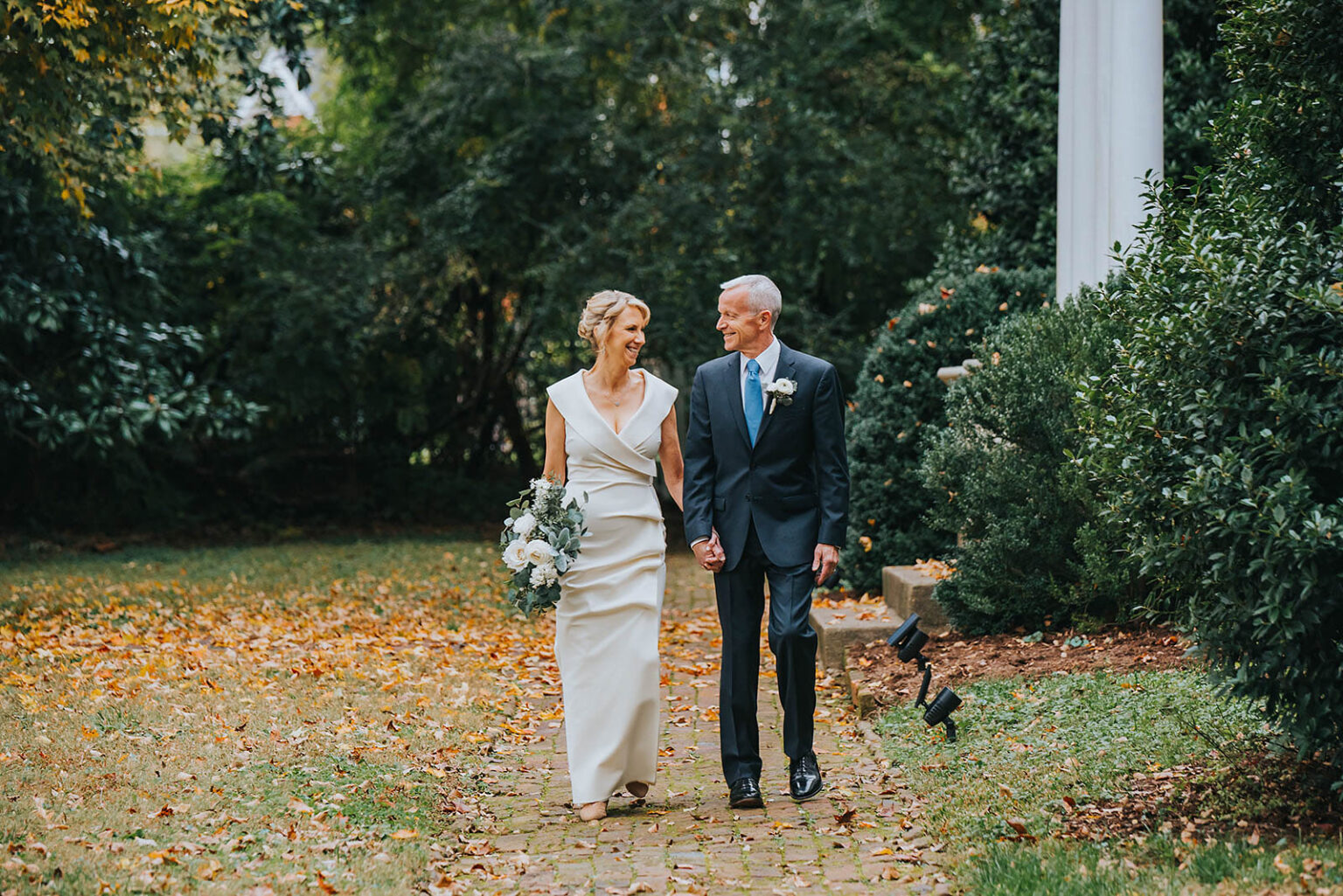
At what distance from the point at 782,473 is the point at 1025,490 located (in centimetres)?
271

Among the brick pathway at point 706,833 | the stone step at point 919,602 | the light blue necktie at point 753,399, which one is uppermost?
the light blue necktie at point 753,399

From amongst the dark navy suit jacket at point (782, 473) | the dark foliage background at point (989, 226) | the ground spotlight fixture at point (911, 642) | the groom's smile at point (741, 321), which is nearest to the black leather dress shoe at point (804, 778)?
the dark navy suit jacket at point (782, 473)

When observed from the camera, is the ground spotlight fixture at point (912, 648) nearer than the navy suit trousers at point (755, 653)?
No

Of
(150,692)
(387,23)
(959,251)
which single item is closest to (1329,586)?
(150,692)

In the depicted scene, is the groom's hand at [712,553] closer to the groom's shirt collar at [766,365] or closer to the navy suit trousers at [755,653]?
the navy suit trousers at [755,653]

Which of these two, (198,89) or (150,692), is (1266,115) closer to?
(150,692)

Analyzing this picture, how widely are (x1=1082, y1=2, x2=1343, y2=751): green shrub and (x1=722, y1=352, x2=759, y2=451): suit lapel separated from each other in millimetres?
1341

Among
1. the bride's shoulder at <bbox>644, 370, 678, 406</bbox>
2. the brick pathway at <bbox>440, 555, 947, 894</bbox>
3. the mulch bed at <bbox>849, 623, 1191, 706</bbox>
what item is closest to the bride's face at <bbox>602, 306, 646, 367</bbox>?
the bride's shoulder at <bbox>644, 370, 678, 406</bbox>

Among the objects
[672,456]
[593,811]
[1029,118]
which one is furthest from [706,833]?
[1029,118]

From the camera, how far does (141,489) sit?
18.8 meters

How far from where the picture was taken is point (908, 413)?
31.5 ft

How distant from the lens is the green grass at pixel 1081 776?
391 centimetres

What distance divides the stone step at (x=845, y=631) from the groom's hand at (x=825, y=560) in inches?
120

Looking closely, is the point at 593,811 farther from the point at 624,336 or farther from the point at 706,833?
the point at 624,336
